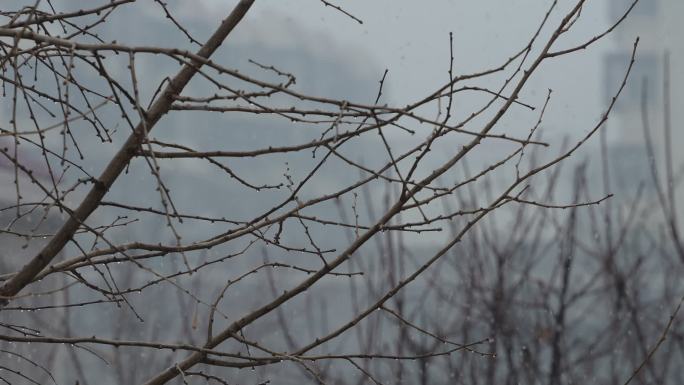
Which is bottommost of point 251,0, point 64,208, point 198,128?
point 64,208

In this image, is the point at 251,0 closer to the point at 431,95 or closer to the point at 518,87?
the point at 431,95

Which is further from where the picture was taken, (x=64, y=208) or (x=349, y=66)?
(x=349, y=66)

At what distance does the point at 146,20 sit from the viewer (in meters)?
36.9

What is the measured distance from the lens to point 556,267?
6984 millimetres

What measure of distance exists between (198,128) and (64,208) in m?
45.5

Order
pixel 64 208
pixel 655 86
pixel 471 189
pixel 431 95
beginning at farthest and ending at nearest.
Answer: pixel 655 86 < pixel 471 189 < pixel 431 95 < pixel 64 208

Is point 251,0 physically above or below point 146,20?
below

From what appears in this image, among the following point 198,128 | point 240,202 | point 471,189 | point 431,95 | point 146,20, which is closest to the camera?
point 431,95

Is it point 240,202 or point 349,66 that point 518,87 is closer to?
point 349,66

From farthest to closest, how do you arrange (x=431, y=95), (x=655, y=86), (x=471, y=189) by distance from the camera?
(x=655, y=86), (x=471, y=189), (x=431, y=95)

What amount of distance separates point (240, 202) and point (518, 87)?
41.8m

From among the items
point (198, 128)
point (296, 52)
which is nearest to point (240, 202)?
point (198, 128)

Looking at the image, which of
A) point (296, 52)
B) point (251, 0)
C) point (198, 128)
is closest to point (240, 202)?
point (198, 128)

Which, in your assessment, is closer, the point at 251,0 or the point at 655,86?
the point at 251,0
